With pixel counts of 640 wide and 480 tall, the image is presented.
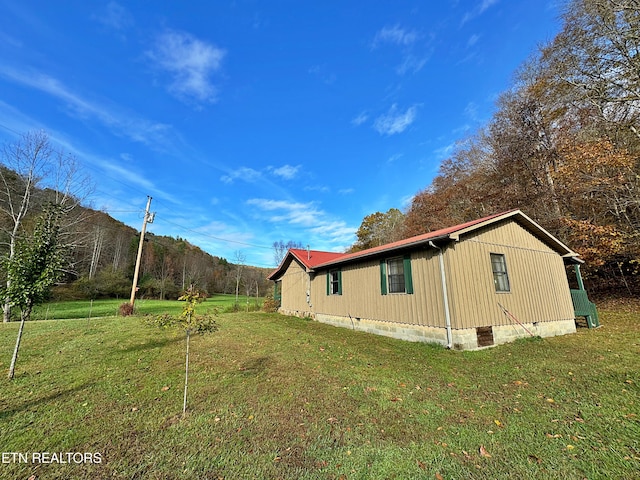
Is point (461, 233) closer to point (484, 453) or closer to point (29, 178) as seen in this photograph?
point (484, 453)

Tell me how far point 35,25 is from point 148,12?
10.9ft

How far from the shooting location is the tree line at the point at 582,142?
9.96 meters

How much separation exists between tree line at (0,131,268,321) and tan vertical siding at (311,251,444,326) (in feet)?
19.9

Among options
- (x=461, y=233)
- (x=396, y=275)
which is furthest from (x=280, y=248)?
(x=461, y=233)

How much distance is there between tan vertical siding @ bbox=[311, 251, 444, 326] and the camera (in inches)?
302

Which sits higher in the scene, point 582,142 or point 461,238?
point 582,142

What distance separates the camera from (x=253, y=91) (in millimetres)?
12008

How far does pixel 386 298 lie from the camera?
30.3 ft

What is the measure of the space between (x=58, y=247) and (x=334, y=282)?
9.49 m

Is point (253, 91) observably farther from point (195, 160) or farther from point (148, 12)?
point (195, 160)

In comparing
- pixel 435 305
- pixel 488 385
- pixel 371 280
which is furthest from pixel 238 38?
pixel 488 385

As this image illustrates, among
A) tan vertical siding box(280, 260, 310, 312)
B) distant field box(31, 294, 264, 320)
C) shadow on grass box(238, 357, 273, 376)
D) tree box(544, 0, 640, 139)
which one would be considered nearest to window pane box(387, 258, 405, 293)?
shadow on grass box(238, 357, 273, 376)

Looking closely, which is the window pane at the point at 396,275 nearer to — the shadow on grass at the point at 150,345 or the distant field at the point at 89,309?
the shadow on grass at the point at 150,345

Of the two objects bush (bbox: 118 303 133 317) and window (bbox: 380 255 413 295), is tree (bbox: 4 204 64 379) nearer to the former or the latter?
window (bbox: 380 255 413 295)
